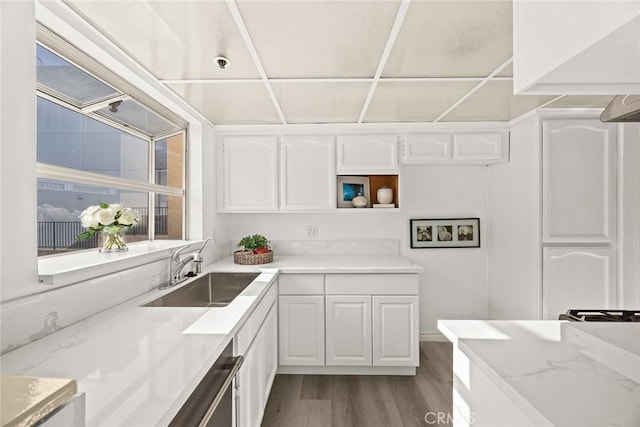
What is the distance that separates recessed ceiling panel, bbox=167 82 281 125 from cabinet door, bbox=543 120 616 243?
2199 mm

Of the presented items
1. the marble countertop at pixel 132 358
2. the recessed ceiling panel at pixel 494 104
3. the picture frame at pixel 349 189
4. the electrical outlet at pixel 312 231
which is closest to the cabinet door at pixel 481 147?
the recessed ceiling panel at pixel 494 104

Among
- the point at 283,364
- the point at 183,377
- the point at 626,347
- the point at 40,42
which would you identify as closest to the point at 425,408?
the point at 283,364

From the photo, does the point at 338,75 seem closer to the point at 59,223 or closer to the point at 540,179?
the point at 59,223

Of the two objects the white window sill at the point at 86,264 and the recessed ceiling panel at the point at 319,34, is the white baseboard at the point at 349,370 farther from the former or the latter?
the recessed ceiling panel at the point at 319,34

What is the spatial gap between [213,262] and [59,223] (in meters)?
1.43

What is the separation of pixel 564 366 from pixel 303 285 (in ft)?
6.68

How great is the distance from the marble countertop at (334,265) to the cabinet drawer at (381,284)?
0.05 m

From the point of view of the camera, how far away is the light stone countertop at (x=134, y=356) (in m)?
0.79

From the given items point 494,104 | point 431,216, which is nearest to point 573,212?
point 494,104

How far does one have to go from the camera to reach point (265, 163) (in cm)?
304

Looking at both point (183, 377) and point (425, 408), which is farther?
point (425, 408)

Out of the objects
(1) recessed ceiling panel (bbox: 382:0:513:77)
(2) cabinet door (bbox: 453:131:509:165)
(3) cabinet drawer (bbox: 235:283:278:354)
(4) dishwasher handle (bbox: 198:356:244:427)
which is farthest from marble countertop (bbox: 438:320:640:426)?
(2) cabinet door (bbox: 453:131:509:165)

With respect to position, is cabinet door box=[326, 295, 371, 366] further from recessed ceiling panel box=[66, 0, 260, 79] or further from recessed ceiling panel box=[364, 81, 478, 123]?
recessed ceiling panel box=[66, 0, 260, 79]

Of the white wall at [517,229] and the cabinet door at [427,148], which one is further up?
the cabinet door at [427,148]
